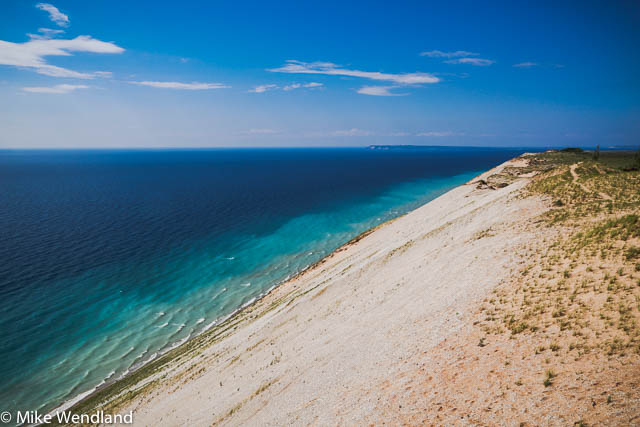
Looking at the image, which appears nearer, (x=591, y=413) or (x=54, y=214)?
(x=591, y=413)

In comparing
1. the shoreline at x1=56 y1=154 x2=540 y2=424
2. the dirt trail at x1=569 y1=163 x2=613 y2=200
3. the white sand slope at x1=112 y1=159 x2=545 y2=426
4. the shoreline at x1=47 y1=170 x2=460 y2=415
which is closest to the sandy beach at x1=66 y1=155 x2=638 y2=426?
the white sand slope at x1=112 y1=159 x2=545 y2=426

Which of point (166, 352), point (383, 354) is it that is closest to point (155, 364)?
point (166, 352)

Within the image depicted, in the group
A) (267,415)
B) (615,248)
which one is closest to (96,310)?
(267,415)

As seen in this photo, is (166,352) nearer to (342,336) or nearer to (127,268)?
(342,336)

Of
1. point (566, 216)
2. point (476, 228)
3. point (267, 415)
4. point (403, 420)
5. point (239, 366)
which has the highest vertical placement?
point (566, 216)

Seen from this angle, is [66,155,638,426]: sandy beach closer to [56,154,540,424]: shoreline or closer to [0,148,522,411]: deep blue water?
[56,154,540,424]: shoreline

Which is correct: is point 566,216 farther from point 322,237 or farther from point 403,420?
point 322,237

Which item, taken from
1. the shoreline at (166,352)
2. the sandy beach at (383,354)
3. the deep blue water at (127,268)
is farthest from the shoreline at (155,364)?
the deep blue water at (127,268)

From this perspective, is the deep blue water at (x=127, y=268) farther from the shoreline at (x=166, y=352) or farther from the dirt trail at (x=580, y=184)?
the dirt trail at (x=580, y=184)
